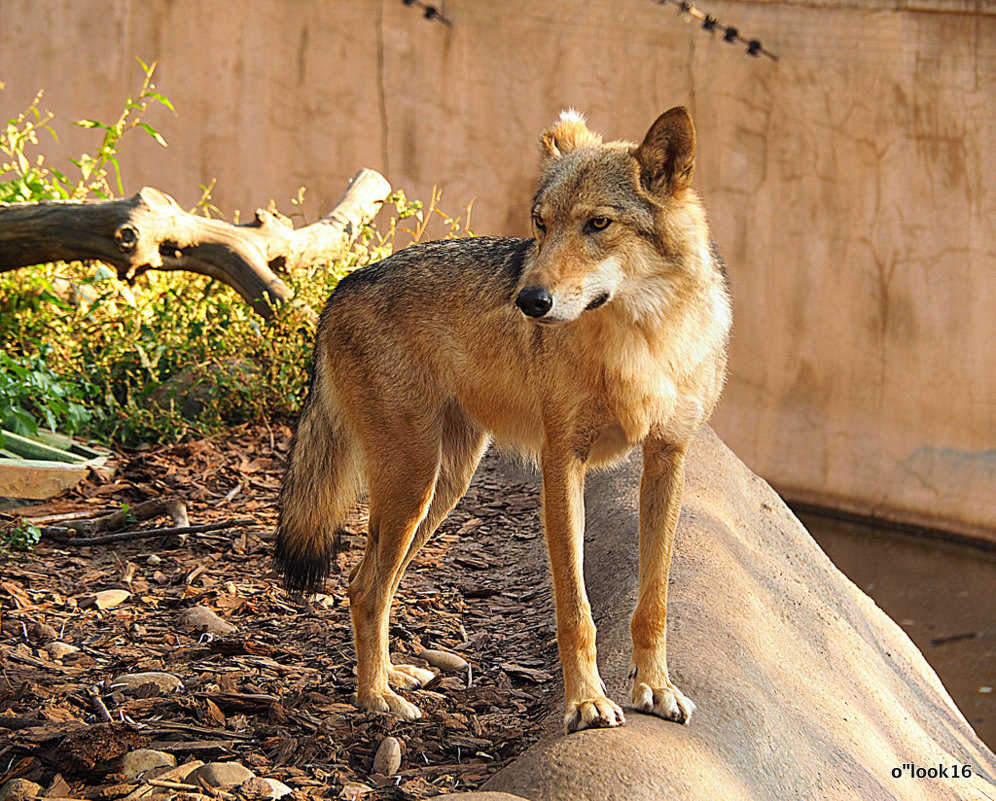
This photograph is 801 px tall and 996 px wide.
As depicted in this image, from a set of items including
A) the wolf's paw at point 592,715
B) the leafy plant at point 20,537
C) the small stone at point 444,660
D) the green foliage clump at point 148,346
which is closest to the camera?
the wolf's paw at point 592,715

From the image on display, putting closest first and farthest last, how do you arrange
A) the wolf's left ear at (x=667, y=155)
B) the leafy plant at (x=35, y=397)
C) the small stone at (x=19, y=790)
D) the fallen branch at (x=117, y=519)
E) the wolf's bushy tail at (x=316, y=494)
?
the small stone at (x=19, y=790) → the wolf's left ear at (x=667, y=155) → the wolf's bushy tail at (x=316, y=494) → the fallen branch at (x=117, y=519) → the leafy plant at (x=35, y=397)

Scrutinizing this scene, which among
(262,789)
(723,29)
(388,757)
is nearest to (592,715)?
(388,757)

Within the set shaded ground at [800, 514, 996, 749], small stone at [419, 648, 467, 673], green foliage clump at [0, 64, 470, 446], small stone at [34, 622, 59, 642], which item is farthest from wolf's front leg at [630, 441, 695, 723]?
shaded ground at [800, 514, 996, 749]

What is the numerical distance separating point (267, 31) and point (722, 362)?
7621mm

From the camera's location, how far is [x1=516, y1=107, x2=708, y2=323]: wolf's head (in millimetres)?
2805

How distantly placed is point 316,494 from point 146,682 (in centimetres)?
80

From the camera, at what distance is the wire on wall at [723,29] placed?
895cm

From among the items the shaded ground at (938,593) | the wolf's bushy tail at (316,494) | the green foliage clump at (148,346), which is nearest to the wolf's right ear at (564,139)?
the wolf's bushy tail at (316,494)

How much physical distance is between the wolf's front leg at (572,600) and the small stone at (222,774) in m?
0.84

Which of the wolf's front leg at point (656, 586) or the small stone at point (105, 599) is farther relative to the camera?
the small stone at point (105, 599)

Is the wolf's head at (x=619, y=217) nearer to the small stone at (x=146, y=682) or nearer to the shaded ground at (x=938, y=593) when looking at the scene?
the small stone at (x=146, y=682)

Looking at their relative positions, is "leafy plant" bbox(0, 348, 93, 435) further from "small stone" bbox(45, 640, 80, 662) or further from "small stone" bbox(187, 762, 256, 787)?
"small stone" bbox(187, 762, 256, 787)

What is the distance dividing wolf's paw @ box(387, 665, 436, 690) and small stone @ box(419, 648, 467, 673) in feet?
0.33

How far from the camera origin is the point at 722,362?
128 inches
